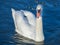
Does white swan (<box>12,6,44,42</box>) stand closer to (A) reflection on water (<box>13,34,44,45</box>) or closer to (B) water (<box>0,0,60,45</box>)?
(A) reflection on water (<box>13,34,44,45</box>)

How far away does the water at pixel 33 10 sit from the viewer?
54.5ft

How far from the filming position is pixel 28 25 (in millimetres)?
16734

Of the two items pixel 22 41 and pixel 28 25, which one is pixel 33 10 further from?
pixel 22 41

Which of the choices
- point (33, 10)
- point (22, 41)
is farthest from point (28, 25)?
point (33, 10)

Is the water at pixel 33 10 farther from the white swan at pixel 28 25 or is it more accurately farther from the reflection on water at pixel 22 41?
the white swan at pixel 28 25

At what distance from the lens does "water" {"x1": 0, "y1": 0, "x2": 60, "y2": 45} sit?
54.5 ft

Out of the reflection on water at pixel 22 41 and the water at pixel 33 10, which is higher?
the water at pixel 33 10

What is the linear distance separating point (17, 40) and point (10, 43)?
456 mm

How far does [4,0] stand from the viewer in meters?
21.2

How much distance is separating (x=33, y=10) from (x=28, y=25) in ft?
10.5

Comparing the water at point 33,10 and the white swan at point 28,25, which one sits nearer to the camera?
the white swan at point 28,25

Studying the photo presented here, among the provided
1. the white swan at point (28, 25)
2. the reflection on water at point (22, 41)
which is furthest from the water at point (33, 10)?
the white swan at point (28, 25)

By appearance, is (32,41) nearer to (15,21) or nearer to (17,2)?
(15,21)

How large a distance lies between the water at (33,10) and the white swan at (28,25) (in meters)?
0.35
